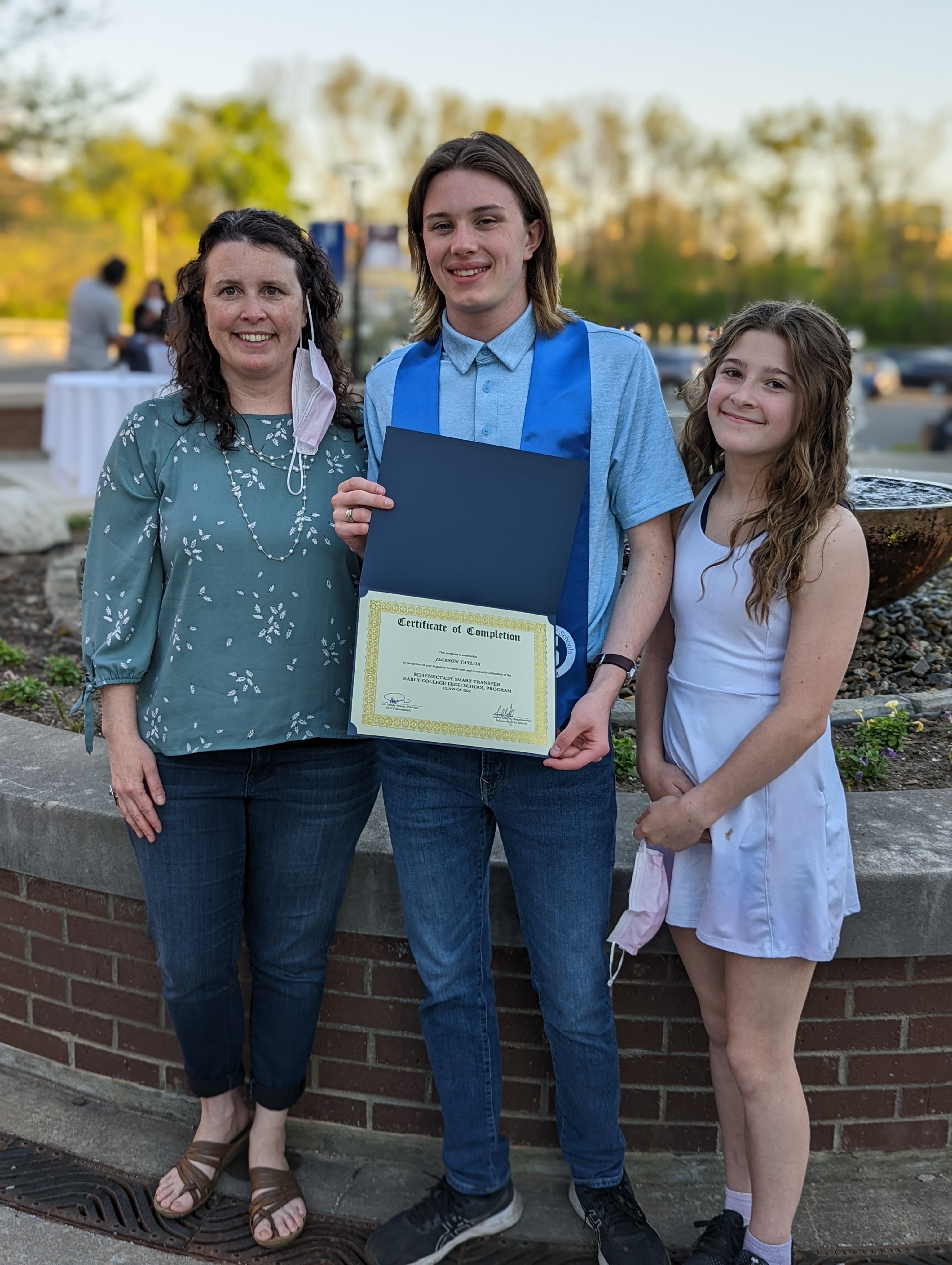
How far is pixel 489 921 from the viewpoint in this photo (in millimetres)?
2441

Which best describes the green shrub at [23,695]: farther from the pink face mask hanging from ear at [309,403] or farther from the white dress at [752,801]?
the white dress at [752,801]

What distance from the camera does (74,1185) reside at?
2.65 meters

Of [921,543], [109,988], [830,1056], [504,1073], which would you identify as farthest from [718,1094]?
[921,543]

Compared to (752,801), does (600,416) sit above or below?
above

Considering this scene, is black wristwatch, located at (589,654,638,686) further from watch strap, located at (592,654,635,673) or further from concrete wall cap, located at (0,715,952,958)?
concrete wall cap, located at (0,715,952,958)

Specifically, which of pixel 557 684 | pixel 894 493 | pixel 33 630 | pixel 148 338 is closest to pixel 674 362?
pixel 148 338

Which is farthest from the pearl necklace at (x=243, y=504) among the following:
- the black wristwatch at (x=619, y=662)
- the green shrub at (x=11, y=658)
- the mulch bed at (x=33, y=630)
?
the green shrub at (x=11, y=658)

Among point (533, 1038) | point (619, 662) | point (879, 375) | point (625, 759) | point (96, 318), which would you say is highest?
point (879, 375)

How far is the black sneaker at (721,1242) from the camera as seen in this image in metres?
2.29

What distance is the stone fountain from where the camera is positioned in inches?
153

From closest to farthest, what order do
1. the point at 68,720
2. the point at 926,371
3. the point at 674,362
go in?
1. the point at 68,720
2. the point at 674,362
3. the point at 926,371

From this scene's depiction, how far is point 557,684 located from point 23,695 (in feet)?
7.89
